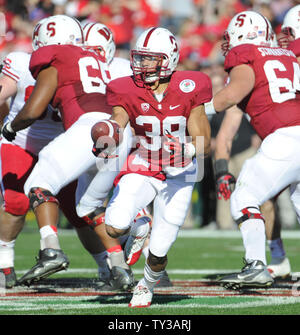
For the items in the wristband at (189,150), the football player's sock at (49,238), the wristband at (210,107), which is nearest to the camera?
the wristband at (189,150)

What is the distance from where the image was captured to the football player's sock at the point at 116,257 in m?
5.09

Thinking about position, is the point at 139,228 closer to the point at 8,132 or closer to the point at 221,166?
the point at 221,166

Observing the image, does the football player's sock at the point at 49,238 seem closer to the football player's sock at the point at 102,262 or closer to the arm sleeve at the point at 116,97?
Answer: the arm sleeve at the point at 116,97

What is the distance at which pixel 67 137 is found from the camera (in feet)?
15.6

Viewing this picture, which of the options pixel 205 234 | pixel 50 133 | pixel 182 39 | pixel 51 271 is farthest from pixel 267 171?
pixel 182 39

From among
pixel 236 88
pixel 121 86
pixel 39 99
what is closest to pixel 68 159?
pixel 39 99

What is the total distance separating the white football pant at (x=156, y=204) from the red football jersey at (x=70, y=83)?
0.72 meters

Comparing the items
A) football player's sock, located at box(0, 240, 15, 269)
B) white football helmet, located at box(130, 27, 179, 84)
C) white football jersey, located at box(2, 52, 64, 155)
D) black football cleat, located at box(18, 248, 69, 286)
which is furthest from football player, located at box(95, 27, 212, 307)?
football player's sock, located at box(0, 240, 15, 269)

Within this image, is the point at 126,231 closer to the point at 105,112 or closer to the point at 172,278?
the point at 105,112

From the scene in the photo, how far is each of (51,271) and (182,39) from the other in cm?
867

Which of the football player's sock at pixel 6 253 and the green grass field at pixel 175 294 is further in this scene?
the football player's sock at pixel 6 253

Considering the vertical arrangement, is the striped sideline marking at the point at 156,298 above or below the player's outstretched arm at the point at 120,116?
below

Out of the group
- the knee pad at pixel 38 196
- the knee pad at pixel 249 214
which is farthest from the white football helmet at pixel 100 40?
the knee pad at pixel 249 214
